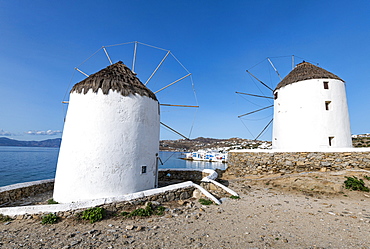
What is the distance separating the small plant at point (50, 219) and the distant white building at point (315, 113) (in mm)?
14374

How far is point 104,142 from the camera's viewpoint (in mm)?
7152

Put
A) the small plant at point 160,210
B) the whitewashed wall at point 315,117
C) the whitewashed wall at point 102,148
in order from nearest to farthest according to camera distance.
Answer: the small plant at point 160,210, the whitewashed wall at point 102,148, the whitewashed wall at point 315,117

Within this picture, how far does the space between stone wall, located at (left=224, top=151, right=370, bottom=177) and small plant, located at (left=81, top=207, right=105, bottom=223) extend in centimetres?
1107

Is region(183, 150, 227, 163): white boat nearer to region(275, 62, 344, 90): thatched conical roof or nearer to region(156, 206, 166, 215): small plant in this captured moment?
region(275, 62, 344, 90): thatched conical roof

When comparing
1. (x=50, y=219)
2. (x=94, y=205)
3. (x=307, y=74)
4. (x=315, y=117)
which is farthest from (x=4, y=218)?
(x=307, y=74)

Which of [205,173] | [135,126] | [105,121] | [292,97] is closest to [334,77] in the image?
[292,97]

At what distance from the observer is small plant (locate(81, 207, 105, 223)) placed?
5.29 m

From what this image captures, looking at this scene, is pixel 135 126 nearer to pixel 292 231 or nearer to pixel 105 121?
pixel 105 121

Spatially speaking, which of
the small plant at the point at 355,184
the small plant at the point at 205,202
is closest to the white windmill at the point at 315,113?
the small plant at the point at 355,184

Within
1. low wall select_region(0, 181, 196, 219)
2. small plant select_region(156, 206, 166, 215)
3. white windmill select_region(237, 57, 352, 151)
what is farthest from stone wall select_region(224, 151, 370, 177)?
small plant select_region(156, 206, 166, 215)

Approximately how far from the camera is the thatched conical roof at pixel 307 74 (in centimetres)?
1419

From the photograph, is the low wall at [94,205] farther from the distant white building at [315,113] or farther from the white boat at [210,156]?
the white boat at [210,156]

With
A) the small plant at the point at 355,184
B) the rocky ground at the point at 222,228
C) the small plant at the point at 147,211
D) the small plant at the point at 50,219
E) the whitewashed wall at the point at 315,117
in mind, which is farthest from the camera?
the whitewashed wall at the point at 315,117

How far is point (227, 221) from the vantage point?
548cm
